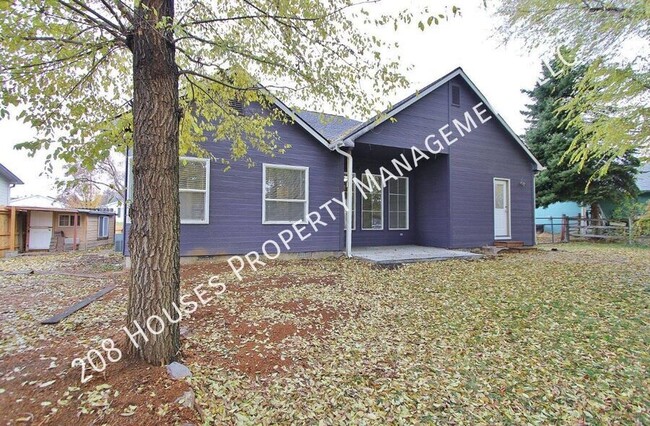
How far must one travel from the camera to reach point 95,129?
3.41m

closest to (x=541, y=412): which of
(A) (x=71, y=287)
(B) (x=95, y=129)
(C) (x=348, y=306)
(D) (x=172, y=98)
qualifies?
(C) (x=348, y=306)

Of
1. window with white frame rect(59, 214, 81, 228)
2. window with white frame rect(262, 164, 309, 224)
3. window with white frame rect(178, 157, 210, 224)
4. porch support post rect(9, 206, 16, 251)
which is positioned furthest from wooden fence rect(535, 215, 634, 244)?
window with white frame rect(59, 214, 81, 228)

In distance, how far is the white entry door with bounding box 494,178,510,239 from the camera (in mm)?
11109

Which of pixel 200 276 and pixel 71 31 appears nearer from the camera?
pixel 71 31

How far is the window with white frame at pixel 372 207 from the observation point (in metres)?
10.5

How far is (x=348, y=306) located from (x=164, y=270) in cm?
262

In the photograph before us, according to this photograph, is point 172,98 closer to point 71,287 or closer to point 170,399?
point 170,399

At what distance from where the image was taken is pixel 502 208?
36.9ft

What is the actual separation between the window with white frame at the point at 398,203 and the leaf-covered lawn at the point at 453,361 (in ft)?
17.7

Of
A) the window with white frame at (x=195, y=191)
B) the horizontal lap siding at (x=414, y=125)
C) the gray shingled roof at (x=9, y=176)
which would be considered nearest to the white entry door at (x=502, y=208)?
the horizontal lap siding at (x=414, y=125)

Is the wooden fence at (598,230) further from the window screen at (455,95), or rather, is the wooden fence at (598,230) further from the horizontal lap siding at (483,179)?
the window screen at (455,95)

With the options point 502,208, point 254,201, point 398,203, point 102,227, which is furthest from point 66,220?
point 502,208

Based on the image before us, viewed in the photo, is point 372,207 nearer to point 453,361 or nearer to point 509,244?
point 509,244

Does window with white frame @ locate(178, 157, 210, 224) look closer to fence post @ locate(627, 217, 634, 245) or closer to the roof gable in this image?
the roof gable
